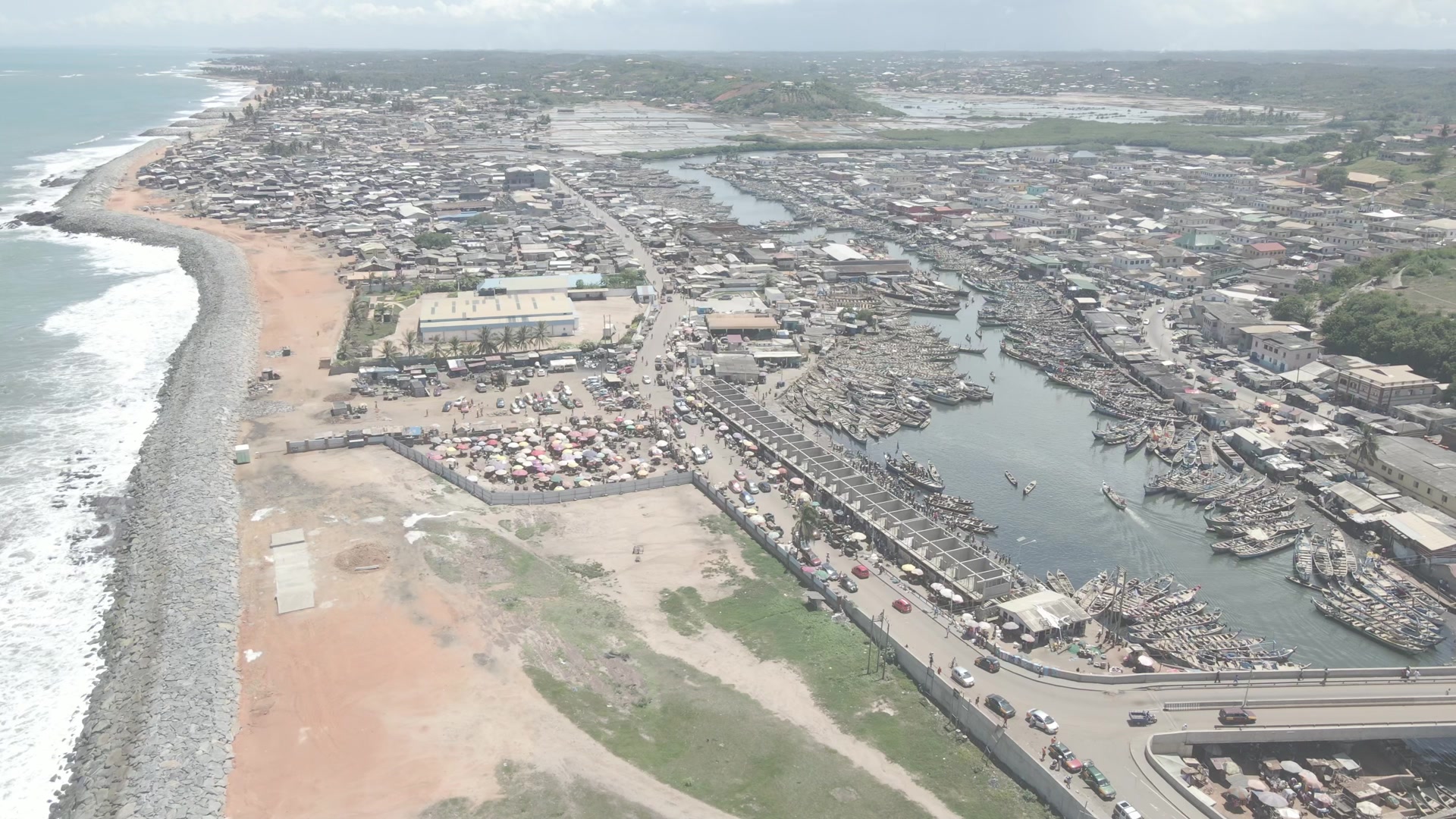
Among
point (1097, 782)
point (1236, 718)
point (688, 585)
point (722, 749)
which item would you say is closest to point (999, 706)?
point (1097, 782)

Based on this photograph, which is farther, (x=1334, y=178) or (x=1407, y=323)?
(x=1334, y=178)

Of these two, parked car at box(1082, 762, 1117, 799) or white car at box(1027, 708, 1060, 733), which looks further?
white car at box(1027, 708, 1060, 733)

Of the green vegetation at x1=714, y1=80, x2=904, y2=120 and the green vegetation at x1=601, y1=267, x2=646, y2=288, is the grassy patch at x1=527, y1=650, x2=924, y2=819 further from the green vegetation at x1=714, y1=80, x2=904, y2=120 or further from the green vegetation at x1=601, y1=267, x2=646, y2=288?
the green vegetation at x1=714, y1=80, x2=904, y2=120

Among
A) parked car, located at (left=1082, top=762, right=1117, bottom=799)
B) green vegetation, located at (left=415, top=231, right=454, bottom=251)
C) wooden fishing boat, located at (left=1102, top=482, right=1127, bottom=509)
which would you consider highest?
green vegetation, located at (left=415, top=231, right=454, bottom=251)

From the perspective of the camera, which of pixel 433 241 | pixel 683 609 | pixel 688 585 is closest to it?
pixel 683 609

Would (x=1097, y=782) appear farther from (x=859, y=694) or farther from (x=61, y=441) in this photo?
(x=61, y=441)

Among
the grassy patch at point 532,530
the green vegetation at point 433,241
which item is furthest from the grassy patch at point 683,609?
→ the green vegetation at point 433,241

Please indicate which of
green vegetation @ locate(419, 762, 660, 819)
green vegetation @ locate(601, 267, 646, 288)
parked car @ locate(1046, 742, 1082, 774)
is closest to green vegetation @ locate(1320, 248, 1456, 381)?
parked car @ locate(1046, 742, 1082, 774)

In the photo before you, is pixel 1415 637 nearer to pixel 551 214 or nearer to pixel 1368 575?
pixel 1368 575

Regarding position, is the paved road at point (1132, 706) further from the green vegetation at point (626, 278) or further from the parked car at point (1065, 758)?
the green vegetation at point (626, 278)
